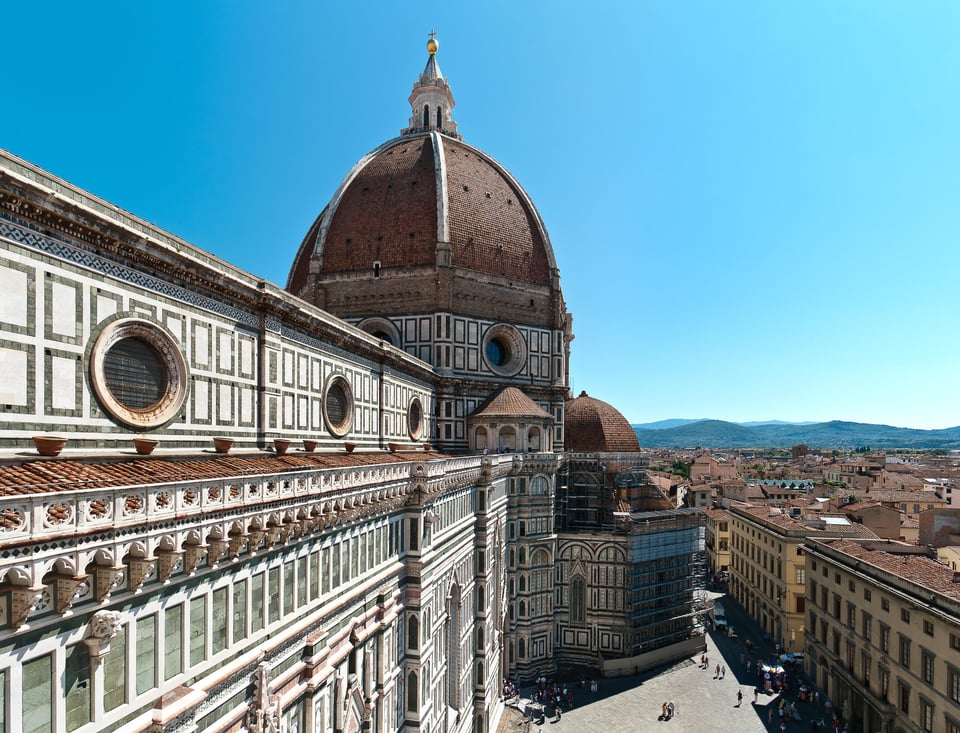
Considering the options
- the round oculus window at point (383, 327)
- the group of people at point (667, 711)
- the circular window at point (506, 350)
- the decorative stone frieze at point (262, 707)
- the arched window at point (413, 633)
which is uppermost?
the round oculus window at point (383, 327)

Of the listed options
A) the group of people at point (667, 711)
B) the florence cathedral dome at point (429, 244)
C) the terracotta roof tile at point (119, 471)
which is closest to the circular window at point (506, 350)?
the florence cathedral dome at point (429, 244)

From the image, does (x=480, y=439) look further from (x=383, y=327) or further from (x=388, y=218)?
(x=388, y=218)

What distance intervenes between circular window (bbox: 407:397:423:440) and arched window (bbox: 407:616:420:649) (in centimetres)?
1395

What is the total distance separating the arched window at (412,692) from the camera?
2045 centimetres

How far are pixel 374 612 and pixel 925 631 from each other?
77.2 ft

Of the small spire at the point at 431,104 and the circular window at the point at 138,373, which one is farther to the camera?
the small spire at the point at 431,104

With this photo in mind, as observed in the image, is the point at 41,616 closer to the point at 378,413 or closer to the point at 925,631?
the point at 378,413

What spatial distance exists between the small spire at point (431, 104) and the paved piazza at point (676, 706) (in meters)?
42.0

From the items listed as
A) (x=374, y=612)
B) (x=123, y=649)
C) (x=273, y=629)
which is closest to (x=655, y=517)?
(x=374, y=612)

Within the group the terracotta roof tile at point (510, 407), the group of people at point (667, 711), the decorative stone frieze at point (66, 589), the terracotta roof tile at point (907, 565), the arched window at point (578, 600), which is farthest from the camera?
the arched window at point (578, 600)

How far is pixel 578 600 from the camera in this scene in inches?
1590

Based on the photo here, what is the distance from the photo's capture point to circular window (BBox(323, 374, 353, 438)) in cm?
2280

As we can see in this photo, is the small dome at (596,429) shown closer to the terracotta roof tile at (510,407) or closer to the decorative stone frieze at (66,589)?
the terracotta roof tile at (510,407)

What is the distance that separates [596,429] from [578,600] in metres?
12.7
